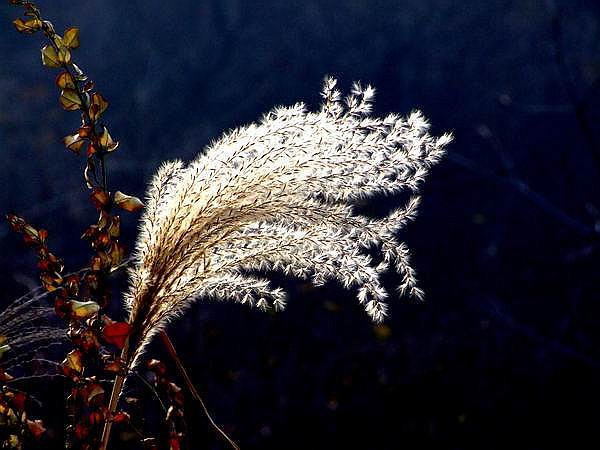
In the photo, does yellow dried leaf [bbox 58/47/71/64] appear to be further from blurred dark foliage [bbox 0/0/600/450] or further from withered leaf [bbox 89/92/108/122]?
blurred dark foliage [bbox 0/0/600/450]

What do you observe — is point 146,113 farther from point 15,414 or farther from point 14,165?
point 15,414

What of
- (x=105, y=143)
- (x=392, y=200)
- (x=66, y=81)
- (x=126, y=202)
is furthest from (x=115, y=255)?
(x=392, y=200)

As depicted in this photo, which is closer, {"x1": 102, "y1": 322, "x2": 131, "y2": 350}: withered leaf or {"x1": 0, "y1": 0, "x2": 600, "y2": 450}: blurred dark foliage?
{"x1": 102, "y1": 322, "x2": 131, "y2": 350}: withered leaf

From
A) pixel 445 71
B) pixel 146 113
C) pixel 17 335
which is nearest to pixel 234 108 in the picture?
pixel 146 113

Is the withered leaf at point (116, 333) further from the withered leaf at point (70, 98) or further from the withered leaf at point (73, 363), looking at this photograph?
the withered leaf at point (70, 98)

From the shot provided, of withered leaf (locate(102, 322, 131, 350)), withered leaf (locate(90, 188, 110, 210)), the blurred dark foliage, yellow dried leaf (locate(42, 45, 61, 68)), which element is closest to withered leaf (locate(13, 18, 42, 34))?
yellow dried leaf (locate(42, 45, 61, 68))

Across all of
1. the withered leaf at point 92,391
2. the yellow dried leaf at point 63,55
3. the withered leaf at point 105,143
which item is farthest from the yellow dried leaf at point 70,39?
the withered leaf at point 92,391

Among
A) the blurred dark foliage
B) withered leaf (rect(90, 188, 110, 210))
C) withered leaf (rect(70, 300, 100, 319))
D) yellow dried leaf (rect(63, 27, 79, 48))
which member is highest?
the blurred dark foliage
